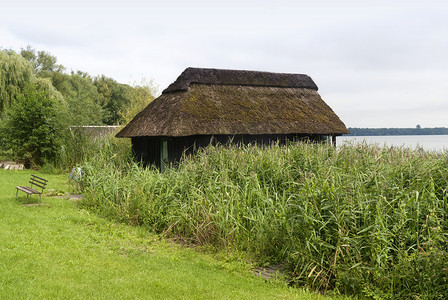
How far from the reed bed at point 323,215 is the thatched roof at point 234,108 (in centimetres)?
459

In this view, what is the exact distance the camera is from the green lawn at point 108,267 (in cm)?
502

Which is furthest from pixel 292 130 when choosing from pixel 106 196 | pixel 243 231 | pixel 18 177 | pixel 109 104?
pixel 109 104

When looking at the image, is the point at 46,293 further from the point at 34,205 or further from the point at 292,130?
the point at 292,130

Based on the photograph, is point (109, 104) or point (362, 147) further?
point (109, 104)

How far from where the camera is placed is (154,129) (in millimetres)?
13852

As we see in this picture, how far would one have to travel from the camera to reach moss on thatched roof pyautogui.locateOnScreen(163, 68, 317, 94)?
1569 cm

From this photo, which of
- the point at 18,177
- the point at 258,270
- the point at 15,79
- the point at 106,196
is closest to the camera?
the point at 258,270

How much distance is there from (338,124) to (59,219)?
40.1 feet

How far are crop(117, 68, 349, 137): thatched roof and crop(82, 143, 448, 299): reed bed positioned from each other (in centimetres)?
459

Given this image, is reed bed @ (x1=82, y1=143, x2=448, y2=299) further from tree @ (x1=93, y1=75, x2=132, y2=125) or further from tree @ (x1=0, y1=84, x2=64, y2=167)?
tree @ (x1=93, y1=75, x2=132, y2=125)

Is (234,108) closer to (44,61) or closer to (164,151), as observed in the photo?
(164,151)

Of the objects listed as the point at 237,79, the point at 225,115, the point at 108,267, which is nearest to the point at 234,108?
the point at 225,115

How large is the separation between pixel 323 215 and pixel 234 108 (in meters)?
10.0

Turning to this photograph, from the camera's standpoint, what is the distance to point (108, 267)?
592 centimetres
